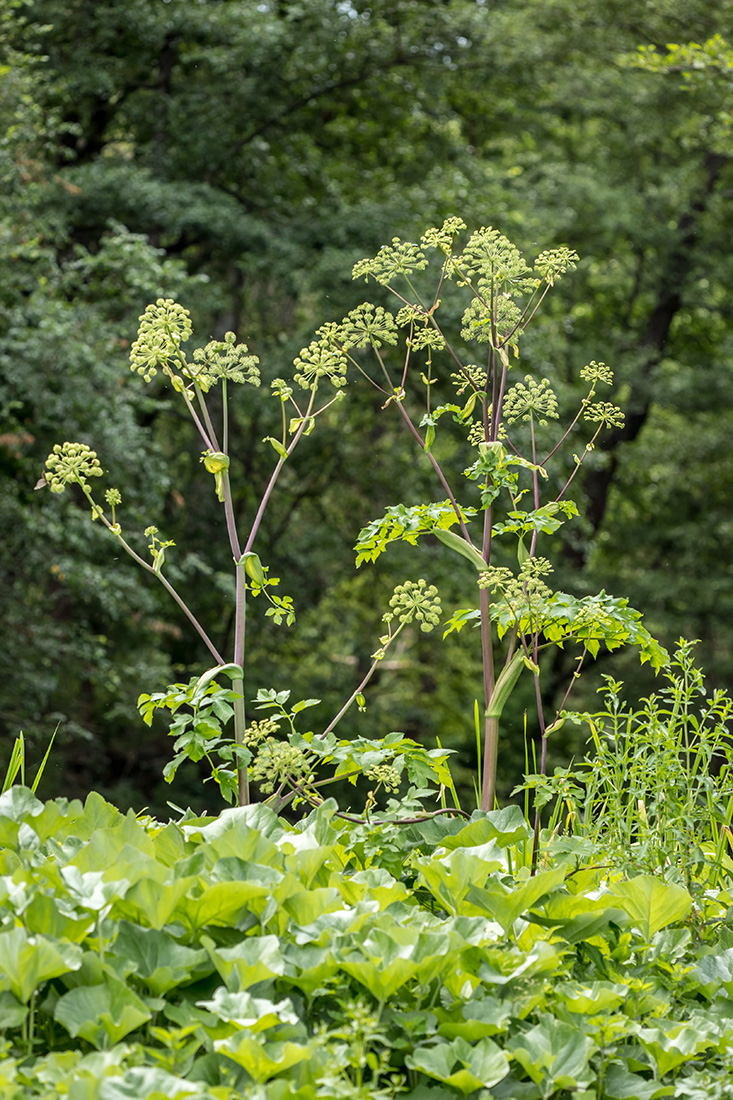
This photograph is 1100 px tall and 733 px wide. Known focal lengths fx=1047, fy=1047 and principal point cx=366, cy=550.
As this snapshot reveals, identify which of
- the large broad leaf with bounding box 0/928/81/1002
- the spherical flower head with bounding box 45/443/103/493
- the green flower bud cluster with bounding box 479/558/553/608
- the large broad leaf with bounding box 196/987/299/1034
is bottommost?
the large broad leaf with bounding box 196/987/299/1034

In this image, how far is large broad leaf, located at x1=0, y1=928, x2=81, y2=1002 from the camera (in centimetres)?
127

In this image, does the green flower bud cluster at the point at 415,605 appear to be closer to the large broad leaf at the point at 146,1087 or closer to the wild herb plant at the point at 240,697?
the wild herb plant at the point at 240,697

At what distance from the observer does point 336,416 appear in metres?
9.13

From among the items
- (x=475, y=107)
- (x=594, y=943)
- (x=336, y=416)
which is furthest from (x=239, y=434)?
(x=594, y=943)

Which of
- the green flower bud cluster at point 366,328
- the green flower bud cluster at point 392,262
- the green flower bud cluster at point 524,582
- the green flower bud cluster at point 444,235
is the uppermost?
the green flower bud cluster at point 444,235

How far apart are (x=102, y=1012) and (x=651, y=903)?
0.88m

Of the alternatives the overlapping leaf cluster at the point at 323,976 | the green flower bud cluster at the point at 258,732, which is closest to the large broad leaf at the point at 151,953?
the overlapping leaf cluster at the point at 323,976

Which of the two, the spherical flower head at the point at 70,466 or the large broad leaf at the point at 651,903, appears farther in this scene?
the spherical flower head at the point at 70,466

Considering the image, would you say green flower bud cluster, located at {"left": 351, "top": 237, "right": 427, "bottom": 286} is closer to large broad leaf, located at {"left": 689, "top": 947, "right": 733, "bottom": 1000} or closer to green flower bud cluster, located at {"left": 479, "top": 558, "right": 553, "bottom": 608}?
green flower bud cluster, located at {"left": 479, "top": 558, "right": 553, "bottom": 608}

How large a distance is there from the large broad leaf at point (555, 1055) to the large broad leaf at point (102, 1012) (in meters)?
0.48

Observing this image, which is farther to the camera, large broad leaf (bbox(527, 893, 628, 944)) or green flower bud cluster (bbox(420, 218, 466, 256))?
green flower bud cluster (bbox(420, 218, 466, 256))

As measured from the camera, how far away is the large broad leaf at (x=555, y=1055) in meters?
1.33

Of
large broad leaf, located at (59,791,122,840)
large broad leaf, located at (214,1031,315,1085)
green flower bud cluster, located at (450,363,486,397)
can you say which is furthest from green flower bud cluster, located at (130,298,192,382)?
large broad leaf, located at (214,1031,315,1085)

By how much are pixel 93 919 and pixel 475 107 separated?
1012 centimetres
